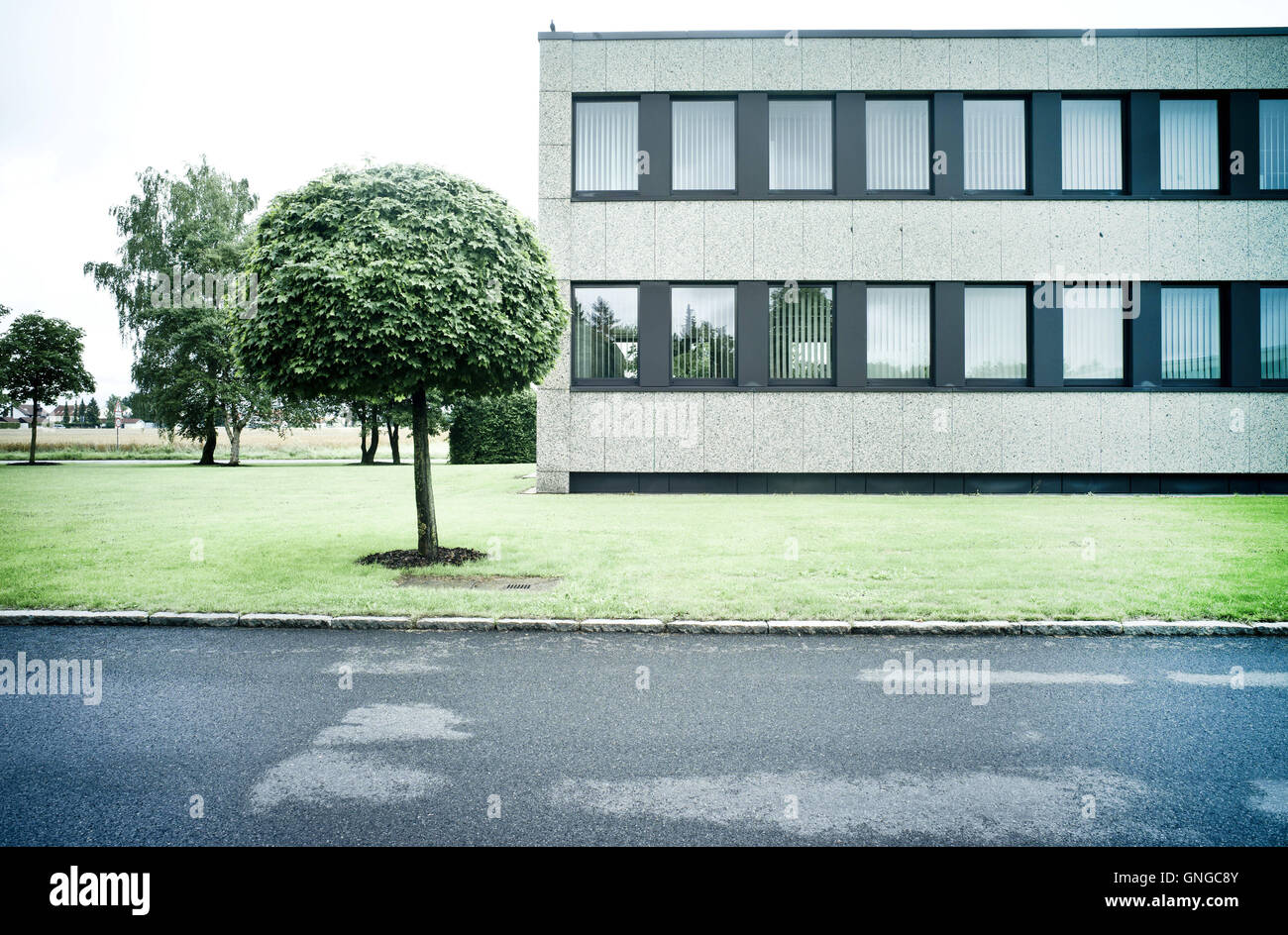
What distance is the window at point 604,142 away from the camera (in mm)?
18172

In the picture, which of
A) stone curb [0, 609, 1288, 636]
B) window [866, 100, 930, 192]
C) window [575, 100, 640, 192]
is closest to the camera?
stone curb [0, 609, 1288, 636]

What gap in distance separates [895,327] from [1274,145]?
956 centimetres

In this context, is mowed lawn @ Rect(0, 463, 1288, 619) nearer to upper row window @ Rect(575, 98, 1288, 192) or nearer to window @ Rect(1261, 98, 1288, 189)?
upper row window @ Rect(575, 98, 1288, 192)

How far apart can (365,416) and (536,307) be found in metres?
36.3

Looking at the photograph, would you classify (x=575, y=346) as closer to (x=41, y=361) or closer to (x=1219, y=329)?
Result: (x=1219, y=329)

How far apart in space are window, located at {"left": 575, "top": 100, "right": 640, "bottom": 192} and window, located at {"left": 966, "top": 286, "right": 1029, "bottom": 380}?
332 inches

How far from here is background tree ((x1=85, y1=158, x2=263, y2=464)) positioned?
3844 centimetres

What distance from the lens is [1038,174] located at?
17.8m

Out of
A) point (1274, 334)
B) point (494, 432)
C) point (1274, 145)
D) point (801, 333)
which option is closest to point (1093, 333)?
point (1274, 334)

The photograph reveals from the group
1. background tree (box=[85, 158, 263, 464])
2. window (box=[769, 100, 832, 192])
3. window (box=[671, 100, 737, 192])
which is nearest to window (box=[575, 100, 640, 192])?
window (box=[671, 100, 737, 192])

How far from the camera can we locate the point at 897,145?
18.0 metres

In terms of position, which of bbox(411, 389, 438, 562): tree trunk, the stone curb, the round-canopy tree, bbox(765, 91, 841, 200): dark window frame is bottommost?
the stone curb

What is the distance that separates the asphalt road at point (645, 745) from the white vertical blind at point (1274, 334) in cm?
1542
